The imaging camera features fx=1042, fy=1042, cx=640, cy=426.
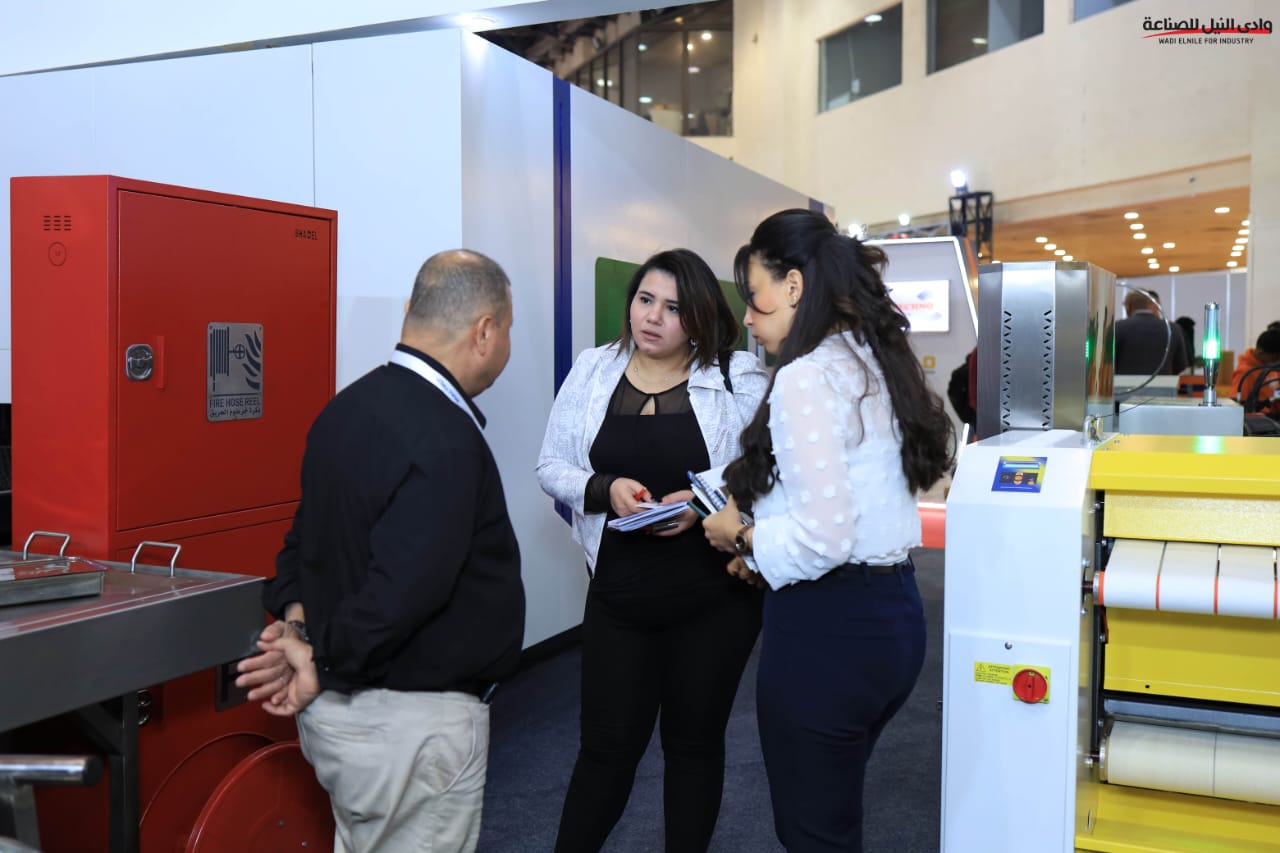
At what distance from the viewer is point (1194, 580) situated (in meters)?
1.75

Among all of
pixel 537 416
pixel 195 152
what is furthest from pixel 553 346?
pixel 195 152

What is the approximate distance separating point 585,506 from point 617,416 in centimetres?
21

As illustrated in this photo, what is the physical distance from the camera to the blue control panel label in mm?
1854

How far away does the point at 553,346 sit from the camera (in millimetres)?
4379

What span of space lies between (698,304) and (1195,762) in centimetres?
131

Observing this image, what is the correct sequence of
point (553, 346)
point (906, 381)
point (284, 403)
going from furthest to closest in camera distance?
1. point (553, 346)
2. point (284, 403)
3. point (906, 381)

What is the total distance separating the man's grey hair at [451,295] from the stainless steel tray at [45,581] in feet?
2.37

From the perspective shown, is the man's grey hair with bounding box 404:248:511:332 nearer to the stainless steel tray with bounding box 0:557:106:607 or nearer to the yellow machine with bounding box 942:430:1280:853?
the stainless steel tray with bounding box 0:557:106:607

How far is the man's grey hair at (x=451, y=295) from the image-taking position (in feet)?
5.28

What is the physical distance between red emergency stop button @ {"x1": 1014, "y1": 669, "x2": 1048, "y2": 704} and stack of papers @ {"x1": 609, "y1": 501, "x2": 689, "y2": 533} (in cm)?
68

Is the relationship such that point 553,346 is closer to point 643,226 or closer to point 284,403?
point 643,226

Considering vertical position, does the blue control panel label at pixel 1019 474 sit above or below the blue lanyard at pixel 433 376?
below

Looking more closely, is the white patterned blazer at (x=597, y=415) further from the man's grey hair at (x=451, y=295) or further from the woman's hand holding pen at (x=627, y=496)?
the man's grey hair at (x=451, y=295)

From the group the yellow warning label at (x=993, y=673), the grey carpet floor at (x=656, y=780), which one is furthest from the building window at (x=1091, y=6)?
the yellow warning label at (x=993, y=673)
